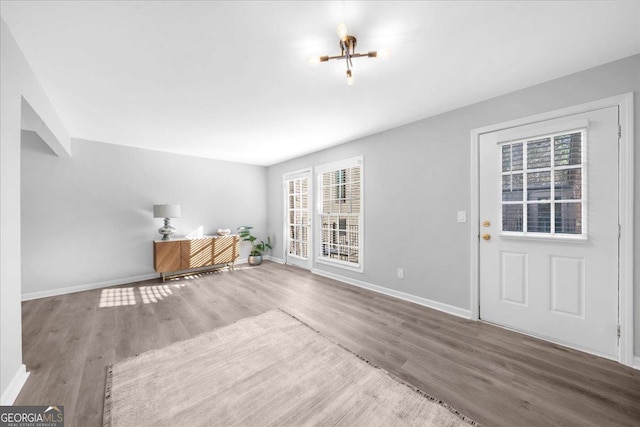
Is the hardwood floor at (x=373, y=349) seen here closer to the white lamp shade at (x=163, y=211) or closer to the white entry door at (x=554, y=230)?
the white entry door at (x=554, y=230)

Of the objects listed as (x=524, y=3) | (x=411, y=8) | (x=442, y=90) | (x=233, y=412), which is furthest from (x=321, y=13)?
(x=233, y=412)

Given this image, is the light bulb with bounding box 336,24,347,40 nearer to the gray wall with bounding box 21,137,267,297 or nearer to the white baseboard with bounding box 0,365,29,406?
the white baseboard with bounding box 0,365,29,406

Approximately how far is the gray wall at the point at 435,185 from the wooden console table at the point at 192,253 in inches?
108

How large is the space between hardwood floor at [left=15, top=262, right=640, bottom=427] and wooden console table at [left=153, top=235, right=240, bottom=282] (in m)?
0.62

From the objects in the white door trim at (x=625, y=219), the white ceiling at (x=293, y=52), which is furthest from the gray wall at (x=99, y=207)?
the white door trim at (x=625, y=219)

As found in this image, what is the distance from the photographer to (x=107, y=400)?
151 centimetres

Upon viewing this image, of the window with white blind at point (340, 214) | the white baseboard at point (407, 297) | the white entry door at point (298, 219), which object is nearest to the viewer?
the white baseboard at point (407, 297)

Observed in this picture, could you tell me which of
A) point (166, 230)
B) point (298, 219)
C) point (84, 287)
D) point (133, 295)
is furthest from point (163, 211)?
point (298, 219)

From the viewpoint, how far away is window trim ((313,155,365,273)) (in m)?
3.86

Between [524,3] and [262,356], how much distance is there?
122 inches

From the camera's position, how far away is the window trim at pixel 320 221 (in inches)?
152

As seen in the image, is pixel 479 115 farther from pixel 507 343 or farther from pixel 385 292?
pixel 385 292

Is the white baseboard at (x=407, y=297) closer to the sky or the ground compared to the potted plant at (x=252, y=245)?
closer to the ground

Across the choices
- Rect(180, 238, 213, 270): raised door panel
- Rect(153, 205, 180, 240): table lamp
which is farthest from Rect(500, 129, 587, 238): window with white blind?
Rect(153, 205, 180, 240): table lamp
